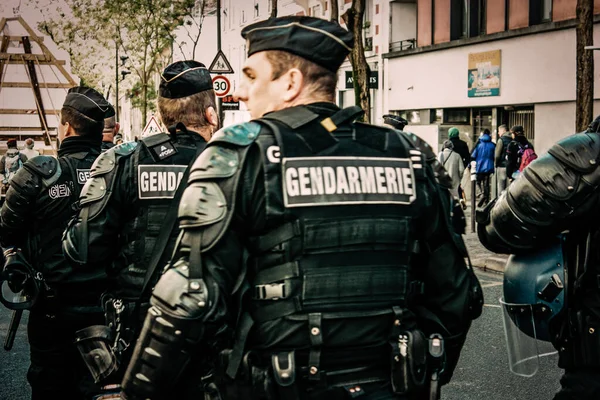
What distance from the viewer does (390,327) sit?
2512 millimetres

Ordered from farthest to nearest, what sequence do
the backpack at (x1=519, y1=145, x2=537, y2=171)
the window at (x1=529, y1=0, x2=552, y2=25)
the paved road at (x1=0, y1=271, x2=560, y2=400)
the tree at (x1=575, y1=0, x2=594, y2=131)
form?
the window at (x1=529, y1=0, x2=552, y2=25)
the backpack at (x1=519, y1=145, x2=537, y2=171)
the tree at (x1=575, y1=0, x2=594, y2=131)
the paved road at (x1=0, y1=271, x2=560, y2=400)

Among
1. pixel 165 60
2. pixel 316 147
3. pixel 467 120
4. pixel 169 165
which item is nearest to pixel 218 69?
pixel 467 120

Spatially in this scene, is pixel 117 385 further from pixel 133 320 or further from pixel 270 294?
pixel 270 294

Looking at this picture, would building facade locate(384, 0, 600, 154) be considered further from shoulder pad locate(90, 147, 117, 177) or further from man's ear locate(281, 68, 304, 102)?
man's ear locate(281, 68, 304, 102)

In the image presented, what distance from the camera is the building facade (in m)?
21.5

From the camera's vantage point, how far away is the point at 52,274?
14.5 feet

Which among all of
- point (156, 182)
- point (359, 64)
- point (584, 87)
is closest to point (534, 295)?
point (156, 182)

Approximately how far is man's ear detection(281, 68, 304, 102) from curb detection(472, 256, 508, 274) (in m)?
8.77

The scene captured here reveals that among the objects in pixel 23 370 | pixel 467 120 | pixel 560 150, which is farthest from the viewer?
pixel 467 120

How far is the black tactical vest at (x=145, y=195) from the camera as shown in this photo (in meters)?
3.67

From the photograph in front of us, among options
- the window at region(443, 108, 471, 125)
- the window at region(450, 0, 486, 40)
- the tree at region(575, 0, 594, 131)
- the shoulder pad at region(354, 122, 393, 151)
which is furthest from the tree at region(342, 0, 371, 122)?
the shoulder pad at region(354, 122, 393, 151)

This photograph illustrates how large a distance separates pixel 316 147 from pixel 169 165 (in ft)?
4.53

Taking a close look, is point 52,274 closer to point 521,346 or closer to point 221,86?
point 521,346

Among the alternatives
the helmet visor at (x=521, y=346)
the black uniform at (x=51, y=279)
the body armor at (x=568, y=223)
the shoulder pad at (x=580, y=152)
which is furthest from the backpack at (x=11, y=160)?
the shoulder pad at (x=580, y=152)
